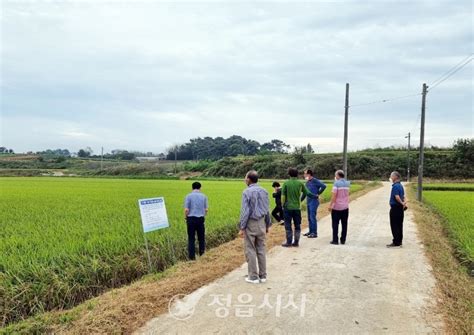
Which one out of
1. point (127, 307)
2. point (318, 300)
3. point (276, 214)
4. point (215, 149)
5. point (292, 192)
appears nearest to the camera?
point (127, 307)

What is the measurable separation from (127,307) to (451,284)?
4.92m

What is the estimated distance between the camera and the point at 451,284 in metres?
6.07

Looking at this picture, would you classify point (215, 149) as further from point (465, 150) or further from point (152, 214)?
point (152, 214)

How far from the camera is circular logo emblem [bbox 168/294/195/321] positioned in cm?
470

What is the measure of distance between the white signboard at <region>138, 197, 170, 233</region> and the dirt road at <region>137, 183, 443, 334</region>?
6.14 feet

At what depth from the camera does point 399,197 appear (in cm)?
885

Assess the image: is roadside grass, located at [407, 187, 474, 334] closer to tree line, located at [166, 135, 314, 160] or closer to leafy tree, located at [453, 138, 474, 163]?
leafy tree, located at [453, 138, 474, 163]

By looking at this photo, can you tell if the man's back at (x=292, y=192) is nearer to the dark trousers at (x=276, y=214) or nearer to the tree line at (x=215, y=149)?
the dark trousers at (x=276, y=214)

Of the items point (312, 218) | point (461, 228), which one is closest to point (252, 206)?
point (312, 218)

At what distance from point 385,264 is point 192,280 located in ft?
12.2

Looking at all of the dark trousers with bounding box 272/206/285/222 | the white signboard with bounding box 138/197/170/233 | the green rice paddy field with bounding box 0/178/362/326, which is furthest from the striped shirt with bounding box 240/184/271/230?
the dark trousers with bounding box 272/206/285/222

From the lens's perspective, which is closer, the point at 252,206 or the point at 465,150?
the point at 252,206

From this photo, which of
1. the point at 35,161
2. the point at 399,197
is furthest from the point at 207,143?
the point at 399,197

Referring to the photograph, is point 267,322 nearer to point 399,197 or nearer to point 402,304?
point 402,304
